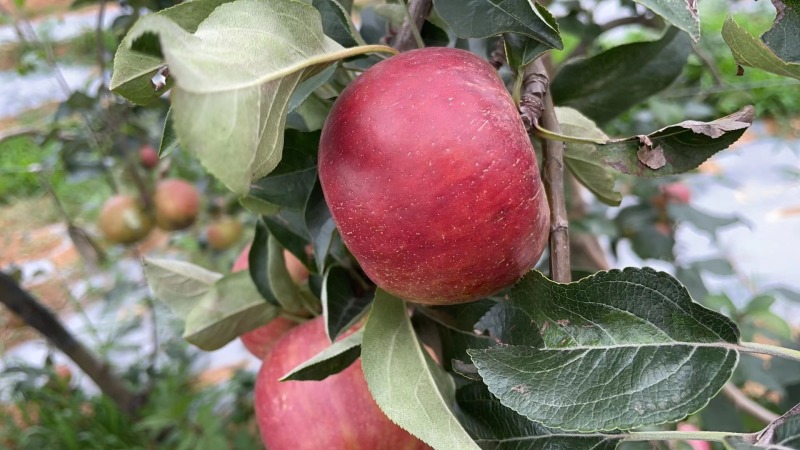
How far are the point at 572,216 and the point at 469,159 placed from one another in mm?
742

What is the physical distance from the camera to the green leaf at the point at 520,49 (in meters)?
0.35

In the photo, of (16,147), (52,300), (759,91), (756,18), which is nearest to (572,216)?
(52,300)

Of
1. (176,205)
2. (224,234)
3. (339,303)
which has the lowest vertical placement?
(224,234)

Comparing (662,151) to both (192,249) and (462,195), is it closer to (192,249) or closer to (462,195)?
(462,195)

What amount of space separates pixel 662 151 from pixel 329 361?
216 millimetres

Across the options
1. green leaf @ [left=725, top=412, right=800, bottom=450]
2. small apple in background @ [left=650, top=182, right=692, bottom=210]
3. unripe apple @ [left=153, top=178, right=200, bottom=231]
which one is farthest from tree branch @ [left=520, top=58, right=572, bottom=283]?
unripe apple @ [left=153, top=178, right=200, bottom=231]

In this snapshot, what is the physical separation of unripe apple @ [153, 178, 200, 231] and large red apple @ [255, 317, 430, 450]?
93 centimetres

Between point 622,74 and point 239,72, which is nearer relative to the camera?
point 239,72

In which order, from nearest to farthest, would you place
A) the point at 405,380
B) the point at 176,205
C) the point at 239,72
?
the point at 239,72
the point at 405,380
the point at 176,205

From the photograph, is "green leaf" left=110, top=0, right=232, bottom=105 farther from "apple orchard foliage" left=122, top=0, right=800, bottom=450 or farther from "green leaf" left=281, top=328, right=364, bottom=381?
"green leaf" left=281, top=328, right=364, bottom=381

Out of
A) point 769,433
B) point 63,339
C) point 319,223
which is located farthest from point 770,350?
point 63,339

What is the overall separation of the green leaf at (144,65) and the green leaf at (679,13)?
20 cm

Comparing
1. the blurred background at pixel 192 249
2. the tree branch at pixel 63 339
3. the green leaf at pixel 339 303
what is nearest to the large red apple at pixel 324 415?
the green leaf at pixel 339 303

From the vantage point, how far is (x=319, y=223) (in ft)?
1.33
